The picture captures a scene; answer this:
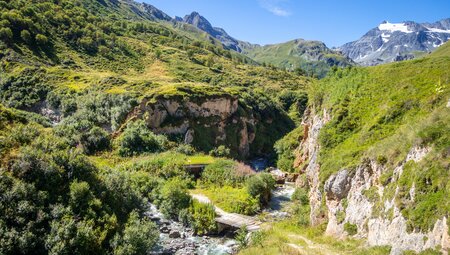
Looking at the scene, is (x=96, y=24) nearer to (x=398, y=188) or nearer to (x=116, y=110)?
(x=116, y=110)

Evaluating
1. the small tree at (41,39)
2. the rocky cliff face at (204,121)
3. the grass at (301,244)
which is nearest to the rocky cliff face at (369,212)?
the grass at (301,244)

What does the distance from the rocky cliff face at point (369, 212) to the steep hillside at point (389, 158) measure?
6 centimetres

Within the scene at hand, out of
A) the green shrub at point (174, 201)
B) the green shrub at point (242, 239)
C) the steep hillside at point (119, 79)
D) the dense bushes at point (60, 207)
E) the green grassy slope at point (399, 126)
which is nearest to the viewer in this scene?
the green grassy slope at point (399, 126)

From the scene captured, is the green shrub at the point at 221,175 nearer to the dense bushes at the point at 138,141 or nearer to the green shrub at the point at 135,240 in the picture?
the dense bushes at the point at 138,141

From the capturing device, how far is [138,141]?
6431 cm

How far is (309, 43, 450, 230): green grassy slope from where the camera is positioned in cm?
2417

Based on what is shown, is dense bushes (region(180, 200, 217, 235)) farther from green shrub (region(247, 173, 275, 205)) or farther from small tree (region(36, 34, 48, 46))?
small tree (region(36, 34, 48, 46))

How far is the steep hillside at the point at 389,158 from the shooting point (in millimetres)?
23688

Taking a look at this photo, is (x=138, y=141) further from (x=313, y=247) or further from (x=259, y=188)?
(x=313, y=247)

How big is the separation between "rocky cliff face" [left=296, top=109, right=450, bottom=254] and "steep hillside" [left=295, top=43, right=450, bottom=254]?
0.19 ft

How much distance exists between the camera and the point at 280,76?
6845 inches

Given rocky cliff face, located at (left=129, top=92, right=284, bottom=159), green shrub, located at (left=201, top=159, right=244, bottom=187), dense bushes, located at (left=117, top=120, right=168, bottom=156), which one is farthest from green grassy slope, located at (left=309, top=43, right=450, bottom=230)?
dense bushes, located at (left=117, top=120, right=168, bottom=156)

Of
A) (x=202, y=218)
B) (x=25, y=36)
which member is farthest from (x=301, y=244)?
(x=25, y=36)

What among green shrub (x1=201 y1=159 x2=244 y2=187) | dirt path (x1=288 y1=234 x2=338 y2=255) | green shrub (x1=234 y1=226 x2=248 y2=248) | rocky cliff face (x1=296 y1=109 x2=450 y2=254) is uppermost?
rocky cliff face (x1=296 y1=109 x2=450 y2=254)
